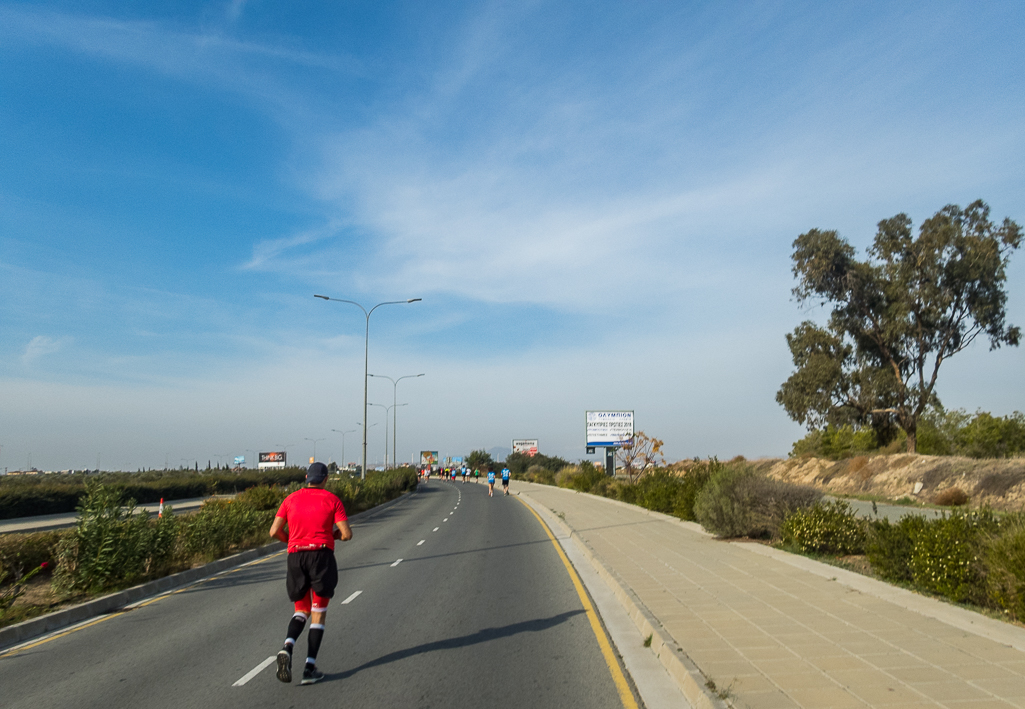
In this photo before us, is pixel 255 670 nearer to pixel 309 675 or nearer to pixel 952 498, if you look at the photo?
pixel 309 675

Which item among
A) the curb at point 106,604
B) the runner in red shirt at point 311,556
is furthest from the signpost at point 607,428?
the runner in red shirt at point 311,556

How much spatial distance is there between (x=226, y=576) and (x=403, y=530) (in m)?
10.8

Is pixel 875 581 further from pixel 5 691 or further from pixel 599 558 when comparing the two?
pixel 5 691

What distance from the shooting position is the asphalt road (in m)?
6.47

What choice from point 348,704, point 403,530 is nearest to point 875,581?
point 348,704

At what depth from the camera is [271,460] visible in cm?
15525

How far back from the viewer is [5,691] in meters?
Result: 6.77

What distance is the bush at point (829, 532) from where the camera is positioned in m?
14.3

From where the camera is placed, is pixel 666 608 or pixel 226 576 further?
pixel 226 576

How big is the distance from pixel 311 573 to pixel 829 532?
1097cm

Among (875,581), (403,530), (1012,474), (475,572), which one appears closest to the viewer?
(875,581)

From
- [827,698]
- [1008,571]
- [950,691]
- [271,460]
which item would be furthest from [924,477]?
[271,460]

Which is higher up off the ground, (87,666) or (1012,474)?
(1012,474)

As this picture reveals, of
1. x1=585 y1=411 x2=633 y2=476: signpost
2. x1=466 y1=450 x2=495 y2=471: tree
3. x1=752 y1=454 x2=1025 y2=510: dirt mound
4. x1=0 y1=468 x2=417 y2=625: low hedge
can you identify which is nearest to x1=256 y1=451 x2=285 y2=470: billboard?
x1=466 y1=450 x2=495 y2=471: tree
